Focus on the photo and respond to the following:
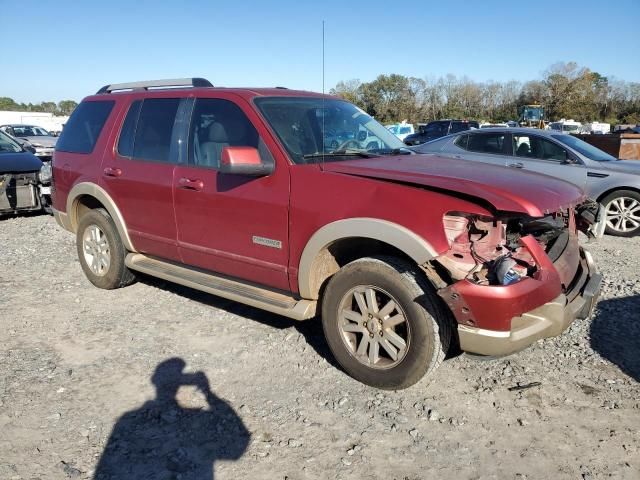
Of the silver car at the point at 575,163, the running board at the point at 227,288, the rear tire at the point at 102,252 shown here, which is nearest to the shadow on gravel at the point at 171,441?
the running board at the point at 227,288

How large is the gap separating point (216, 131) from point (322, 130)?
0.85m

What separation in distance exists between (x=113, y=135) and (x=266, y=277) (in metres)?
2.34

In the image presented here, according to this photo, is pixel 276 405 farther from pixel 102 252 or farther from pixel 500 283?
pixel 102 252

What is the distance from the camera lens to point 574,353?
4.06 meters

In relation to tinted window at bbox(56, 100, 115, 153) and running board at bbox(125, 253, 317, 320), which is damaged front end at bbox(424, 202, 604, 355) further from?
tinted window at bbox(56, 100, 115, 153)

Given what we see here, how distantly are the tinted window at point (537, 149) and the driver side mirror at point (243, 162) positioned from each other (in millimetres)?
6117

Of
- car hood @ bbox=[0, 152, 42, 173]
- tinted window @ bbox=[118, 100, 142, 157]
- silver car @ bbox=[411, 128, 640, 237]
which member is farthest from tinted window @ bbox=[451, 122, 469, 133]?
tinted window @ bbox=[118, 100, 142, 157]

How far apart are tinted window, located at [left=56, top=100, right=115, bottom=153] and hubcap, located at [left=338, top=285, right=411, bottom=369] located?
331 centimetres

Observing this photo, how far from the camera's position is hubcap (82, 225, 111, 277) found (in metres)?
5.42

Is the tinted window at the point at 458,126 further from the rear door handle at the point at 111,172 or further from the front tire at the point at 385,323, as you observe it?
the front tire at the point at 385,323

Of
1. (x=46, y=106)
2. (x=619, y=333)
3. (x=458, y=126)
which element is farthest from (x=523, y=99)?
(x=46, y=106)

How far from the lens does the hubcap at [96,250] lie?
5418mm

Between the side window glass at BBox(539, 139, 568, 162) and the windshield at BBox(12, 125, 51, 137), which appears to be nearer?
the side window glass at BBox(539, 139, 568, 162)

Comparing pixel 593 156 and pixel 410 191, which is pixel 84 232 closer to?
pixel 410 191
